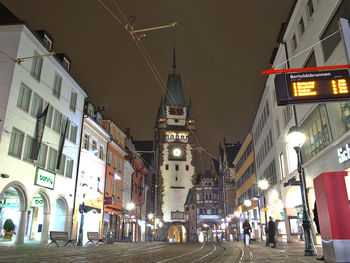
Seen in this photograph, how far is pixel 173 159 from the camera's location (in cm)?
7950

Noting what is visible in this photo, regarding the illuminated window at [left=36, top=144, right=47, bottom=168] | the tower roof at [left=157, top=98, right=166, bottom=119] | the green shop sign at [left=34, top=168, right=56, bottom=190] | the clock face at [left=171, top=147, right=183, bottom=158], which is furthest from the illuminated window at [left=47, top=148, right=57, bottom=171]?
the tower roof at [left=157, top=98, right=166, bottom=119]

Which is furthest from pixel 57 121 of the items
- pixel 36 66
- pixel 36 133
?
pixel 36 66

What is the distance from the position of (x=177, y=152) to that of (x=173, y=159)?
2.22 m

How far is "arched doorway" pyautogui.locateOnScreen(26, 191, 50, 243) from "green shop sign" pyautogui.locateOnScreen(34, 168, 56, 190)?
68cm

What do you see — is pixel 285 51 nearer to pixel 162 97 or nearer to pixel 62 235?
pixel 62 235

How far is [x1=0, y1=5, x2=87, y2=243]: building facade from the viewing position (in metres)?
19.6

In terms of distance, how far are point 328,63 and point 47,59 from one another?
18756 mm

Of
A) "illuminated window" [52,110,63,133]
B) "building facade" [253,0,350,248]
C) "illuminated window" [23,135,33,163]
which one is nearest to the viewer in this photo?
"building facade" [253,0,350,248]

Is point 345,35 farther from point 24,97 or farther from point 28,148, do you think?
point 28,148

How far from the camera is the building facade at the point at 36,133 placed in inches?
773

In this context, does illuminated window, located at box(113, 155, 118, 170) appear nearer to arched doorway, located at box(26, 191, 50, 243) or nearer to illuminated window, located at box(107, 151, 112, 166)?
illuminated window, located at box(107, 151, 112, 166)

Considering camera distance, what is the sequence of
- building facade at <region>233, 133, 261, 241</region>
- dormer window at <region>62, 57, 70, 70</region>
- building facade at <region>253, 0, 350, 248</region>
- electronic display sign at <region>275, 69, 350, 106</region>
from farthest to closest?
building facade at <region>233, 133, 261, 241</region>
dormer window at <region>62, 57, 70, 70</region>
building facade at <region>253, 0, 350, 248</region>
electronic display sign at <region>275, 69, 350, 106</region>

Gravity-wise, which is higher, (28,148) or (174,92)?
(174,92)

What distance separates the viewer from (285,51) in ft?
77.9
